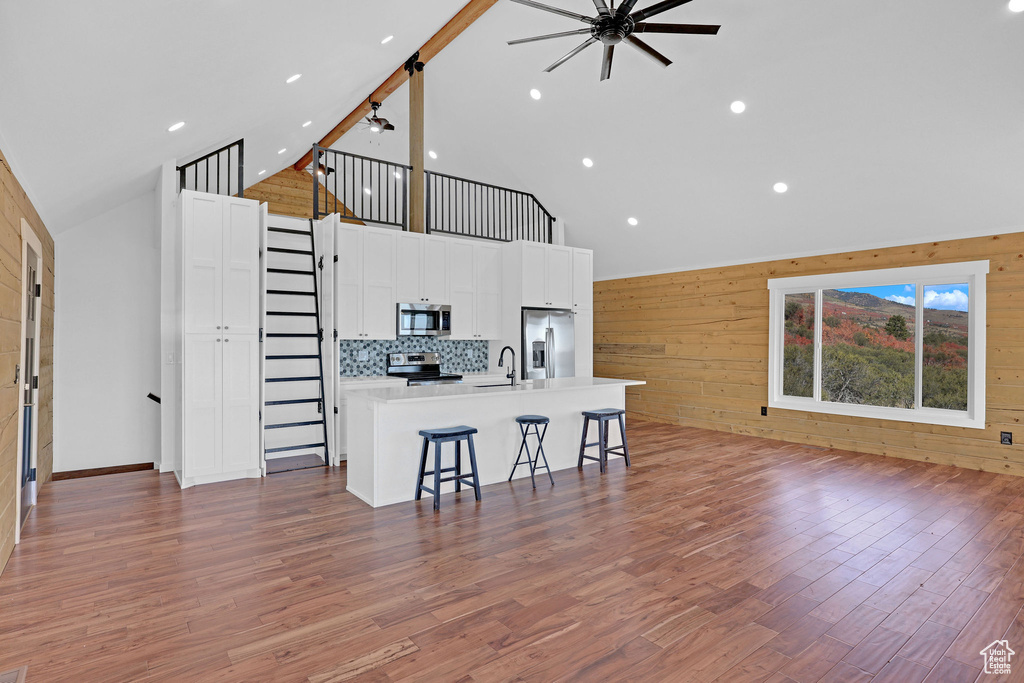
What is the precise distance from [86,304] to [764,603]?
20.5 ft

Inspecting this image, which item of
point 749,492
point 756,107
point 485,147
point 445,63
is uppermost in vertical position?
point 445,63

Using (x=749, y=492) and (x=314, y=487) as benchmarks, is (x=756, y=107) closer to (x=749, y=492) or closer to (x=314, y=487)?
(x=749, y=492)

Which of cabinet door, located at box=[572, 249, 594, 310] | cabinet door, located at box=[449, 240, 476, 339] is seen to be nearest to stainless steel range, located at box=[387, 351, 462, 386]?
cabinet door, located at box=[449, 240, 476, 339]

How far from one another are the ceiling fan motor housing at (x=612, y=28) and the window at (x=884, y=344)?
13.4 ft

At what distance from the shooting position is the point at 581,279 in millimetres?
7367

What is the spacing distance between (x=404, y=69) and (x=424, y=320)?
10.9ft

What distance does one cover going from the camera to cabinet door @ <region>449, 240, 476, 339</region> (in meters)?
6.57

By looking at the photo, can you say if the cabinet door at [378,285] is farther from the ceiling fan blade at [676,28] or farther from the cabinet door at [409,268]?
the ceiling fan blade at [676,28]

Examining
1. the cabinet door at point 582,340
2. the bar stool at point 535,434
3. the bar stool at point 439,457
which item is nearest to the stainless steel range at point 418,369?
the bar stool at point 535,434

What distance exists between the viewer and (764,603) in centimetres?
266

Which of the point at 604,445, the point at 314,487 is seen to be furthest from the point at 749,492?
the point at 314,487

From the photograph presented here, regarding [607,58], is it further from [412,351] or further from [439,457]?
[412,351]

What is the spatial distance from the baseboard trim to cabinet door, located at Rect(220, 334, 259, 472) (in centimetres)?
147

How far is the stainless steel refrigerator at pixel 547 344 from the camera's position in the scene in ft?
22.0
